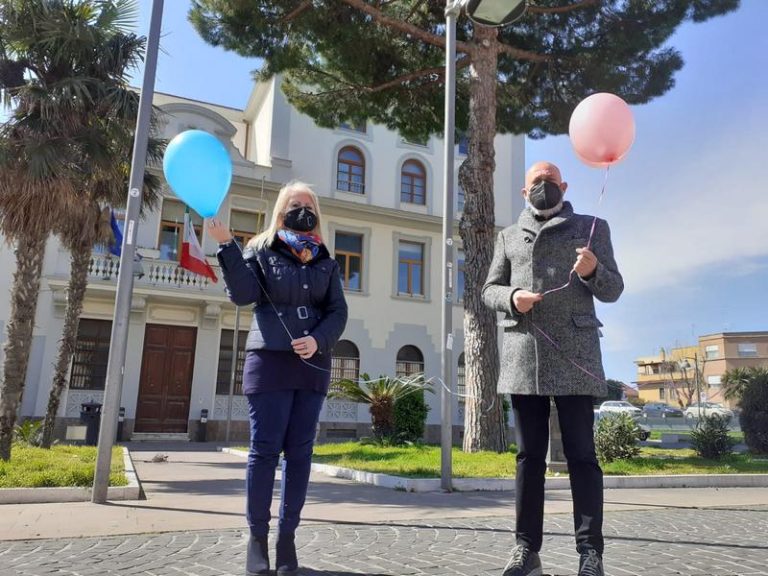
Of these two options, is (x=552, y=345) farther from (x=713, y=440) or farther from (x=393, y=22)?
(x=393, y=22)

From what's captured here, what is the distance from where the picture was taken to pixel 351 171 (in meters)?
22.6

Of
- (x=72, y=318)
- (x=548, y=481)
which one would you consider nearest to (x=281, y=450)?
(x=548, y=481)

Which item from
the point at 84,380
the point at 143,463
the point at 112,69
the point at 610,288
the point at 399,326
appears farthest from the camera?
the point at 399,326

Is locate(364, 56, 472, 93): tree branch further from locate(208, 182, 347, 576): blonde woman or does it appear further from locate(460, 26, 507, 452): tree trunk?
locate(208, 182, 347, 576): blonde woman

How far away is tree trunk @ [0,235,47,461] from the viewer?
25.0 feet

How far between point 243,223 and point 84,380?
281 inches

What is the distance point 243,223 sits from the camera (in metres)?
20.5

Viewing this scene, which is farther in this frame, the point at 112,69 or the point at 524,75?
the point at 524,75

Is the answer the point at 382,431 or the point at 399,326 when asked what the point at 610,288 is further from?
the point at 399,326

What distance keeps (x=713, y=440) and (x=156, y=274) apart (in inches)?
606

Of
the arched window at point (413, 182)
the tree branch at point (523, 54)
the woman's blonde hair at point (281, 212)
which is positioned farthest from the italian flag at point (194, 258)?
the woman's blonde hair at point (281, 212)

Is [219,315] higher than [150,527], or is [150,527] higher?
[219,315]

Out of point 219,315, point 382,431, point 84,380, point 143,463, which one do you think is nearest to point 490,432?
point 382,431

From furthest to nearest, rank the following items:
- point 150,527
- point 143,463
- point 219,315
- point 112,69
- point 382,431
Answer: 1. point 219,315
2. point 382,431
3. point 143,463
4. point 112,69
5. point 150,527
